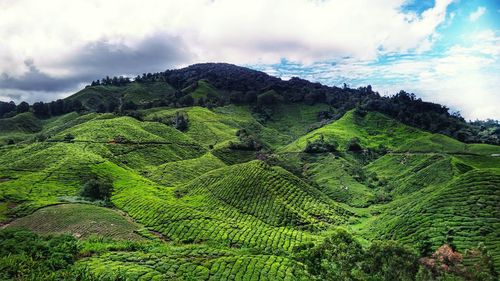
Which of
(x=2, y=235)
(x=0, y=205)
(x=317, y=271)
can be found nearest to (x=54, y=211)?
(x=0, y=205)

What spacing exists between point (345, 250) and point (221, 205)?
4498 cm

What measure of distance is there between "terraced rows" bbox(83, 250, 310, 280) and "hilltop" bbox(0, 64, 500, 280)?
0.28 metres

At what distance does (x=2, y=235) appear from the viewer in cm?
6588

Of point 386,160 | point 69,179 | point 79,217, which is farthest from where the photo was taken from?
point 386,160

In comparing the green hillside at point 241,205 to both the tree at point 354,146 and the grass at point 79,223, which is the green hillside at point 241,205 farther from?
the tree at point 354,146

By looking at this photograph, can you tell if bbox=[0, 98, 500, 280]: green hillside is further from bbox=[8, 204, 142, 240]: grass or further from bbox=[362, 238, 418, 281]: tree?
bbox=[8, 204, 142, 240]: grass

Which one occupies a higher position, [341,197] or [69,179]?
[69,179]

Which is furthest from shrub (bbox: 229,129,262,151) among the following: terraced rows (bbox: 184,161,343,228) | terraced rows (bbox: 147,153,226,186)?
terraced rows (bbox: 184,161,343,228)

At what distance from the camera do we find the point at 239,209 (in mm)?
103562

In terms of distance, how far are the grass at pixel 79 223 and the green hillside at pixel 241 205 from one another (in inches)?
14.5

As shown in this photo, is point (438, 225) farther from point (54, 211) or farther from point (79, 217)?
point (54, 211)

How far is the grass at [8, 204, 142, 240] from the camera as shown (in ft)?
262

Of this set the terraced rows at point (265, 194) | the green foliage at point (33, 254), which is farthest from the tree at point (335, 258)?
the green foliage at point (33, 254)

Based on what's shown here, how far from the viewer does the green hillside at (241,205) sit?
6131cm
